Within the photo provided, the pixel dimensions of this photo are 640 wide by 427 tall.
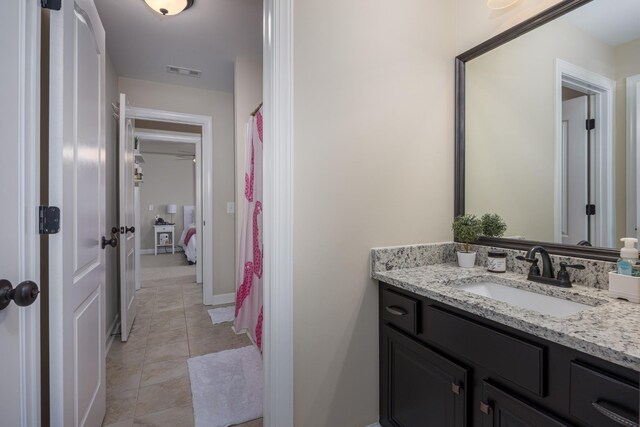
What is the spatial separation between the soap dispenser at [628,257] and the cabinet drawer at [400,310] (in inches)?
28.4

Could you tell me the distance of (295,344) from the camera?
1.36 m

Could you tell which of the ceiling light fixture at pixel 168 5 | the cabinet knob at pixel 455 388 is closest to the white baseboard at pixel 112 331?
the ceiling light fixture at pixel 168 5

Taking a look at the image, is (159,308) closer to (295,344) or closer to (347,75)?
(295,344)

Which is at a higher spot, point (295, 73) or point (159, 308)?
point (295, 73)

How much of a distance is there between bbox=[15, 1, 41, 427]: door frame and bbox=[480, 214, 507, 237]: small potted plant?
1.88 m

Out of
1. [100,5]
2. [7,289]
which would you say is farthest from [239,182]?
[7,289]

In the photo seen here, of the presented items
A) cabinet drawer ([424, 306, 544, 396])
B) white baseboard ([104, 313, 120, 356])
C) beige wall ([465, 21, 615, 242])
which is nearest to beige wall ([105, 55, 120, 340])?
white baseboard ([104, 313, 120, 356])

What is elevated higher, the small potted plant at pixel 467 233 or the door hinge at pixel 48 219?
the door hinge at pixel 48 219

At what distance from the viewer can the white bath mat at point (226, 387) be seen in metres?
1.72

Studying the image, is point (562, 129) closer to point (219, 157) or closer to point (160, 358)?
point (160, 358)

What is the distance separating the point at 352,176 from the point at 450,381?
93 cm

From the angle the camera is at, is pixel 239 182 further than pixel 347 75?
Yes

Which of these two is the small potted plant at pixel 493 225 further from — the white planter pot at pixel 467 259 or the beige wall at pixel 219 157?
the beige wall at pixel 219 157

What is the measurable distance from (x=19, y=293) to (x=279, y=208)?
83cm
